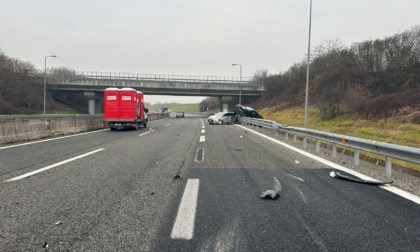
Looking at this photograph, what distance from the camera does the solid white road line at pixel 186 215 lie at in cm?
342

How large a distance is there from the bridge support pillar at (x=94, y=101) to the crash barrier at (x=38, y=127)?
1733 inches

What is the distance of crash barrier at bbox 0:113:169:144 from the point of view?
42.1ft

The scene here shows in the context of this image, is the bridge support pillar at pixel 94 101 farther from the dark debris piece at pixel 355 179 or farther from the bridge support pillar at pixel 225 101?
the dark debris piece at pixel 355 179

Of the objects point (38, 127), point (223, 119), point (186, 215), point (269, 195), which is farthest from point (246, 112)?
point (186, 215)

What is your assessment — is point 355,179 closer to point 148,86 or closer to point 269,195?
point 269,195

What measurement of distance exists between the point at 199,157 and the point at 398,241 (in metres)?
6.46

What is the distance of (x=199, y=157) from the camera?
927cm

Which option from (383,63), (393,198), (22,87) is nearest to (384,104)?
(383,63)

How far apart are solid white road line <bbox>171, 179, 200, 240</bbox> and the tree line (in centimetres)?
2473

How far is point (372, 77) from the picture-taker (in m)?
35.4

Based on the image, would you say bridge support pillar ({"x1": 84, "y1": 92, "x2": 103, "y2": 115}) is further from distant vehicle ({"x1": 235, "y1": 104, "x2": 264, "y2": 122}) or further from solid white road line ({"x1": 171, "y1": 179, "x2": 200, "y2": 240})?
solid white road line ({"x1": 171, "y1": 179, "x2": 200, "y2": 240})

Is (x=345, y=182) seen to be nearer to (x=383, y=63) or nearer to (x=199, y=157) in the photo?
(x=199, y=157)

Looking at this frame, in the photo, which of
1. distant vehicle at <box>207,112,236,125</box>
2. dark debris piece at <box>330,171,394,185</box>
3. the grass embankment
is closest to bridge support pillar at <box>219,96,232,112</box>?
distant vehicle at <box>207,112,236,125</box>

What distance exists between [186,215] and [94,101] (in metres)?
65.3
